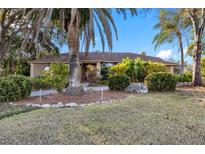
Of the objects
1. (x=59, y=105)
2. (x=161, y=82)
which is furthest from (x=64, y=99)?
(x=161, y=82)

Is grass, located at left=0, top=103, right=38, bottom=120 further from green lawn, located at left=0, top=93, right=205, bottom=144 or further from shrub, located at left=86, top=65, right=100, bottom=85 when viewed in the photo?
shrub, located at left=86, top=65, right=100, bottom=85

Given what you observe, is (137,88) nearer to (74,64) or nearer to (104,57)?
(74,64)

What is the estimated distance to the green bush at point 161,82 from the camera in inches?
470

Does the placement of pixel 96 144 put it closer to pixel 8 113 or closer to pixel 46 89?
pixel 8 113

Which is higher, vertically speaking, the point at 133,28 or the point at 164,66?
the point at 133,28

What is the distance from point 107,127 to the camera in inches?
215

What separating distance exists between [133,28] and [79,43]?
87.1 inches

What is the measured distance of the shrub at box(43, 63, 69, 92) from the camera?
11078 mm

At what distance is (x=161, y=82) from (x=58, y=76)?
4.61 metres

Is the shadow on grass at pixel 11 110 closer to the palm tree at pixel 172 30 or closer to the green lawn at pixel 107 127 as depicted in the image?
the green lawn at pixel 107 127

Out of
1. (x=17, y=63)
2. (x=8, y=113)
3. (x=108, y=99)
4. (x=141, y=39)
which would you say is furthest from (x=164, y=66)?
(x=8, y=113)

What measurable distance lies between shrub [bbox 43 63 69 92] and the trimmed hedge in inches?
55.6

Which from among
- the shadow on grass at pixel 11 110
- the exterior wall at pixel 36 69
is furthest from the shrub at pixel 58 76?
the shadow on grass at pixel 11 110

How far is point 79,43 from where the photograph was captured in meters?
10.5
